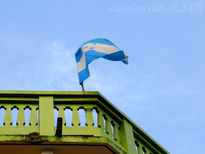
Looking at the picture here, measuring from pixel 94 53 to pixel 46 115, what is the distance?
2.03 metres

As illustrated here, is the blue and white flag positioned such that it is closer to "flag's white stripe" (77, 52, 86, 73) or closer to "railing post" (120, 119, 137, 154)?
"flag's white stripe" (77, 52, 86, 73)

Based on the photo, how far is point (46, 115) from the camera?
31.4 ft

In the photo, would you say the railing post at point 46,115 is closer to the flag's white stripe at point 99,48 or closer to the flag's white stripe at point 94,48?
the flag's white stripe at point 94,48

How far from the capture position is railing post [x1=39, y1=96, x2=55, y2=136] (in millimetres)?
9289

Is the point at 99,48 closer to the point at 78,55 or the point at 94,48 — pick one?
the point at 94,48

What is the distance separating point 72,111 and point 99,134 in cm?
79

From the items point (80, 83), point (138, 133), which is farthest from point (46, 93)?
point (138, 133)

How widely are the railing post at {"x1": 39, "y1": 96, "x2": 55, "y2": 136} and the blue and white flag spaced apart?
1.10 metres

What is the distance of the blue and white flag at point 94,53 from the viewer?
427 inches

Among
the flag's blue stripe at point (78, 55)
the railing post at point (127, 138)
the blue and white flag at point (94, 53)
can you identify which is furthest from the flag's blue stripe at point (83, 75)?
the railing post at point (127, 138)

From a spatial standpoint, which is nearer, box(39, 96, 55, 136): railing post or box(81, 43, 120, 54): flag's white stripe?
box(39, 96, 55, 136): railing post

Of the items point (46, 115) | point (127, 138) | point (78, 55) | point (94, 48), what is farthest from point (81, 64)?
point (127, 138)

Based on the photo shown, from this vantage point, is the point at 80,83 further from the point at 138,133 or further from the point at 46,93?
the point at 138,133

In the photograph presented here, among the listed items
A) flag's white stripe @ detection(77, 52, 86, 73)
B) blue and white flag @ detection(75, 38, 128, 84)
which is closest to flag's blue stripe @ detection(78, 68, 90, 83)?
blue and white flag @ detection(75, 38, 128, 84)
